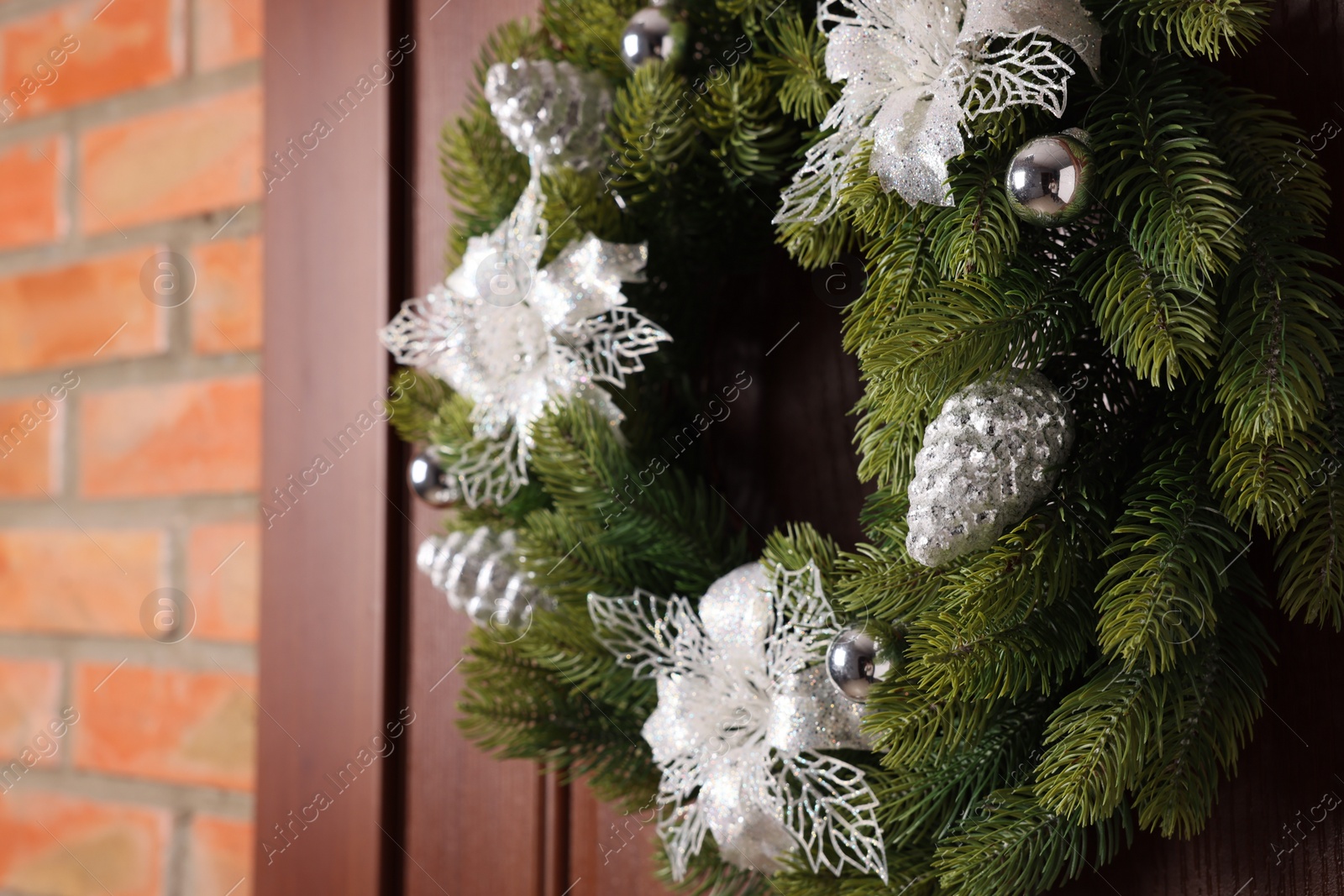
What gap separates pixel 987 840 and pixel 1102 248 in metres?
0.23

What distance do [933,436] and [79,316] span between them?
35.5 inches

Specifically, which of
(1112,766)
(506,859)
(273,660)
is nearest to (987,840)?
(1112,766)

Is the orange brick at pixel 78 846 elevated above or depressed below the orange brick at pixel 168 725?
below

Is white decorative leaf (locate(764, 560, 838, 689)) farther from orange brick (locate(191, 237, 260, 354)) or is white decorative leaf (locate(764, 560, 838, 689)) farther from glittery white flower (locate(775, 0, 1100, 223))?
orange brick (locate(191, 237, 260, 354))

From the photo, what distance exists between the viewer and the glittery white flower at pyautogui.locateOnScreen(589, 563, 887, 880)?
0.46 m

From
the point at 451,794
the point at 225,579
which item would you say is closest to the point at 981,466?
the point at 451,794

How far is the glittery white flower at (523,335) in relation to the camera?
1.78 feet

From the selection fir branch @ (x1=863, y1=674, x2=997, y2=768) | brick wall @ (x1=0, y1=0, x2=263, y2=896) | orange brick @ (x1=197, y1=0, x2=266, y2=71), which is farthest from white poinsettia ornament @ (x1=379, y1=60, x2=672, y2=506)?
orange brick @ (x1=197, y1=0, x2=266, y2=71)

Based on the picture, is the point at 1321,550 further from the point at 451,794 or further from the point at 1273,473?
the point at 451,794

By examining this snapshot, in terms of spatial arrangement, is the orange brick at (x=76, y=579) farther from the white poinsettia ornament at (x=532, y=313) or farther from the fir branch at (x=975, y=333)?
the fir branch at (x=975, y=333)

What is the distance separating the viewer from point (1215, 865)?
1.61ft

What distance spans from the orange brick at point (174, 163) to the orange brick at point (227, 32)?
32 mm

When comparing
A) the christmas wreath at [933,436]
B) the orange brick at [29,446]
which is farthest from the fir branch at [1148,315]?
the orange brick at [29,446]

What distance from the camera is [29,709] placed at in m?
1.01
